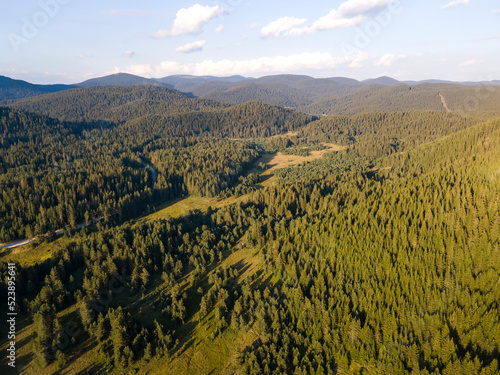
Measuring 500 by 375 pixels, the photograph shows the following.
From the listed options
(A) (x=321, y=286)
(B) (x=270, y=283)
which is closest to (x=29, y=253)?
(B) (x=270, y=283)

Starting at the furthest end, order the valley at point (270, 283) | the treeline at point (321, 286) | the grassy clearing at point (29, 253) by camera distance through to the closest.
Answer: the grassy clearing at point (29, 253), the valley at point (270, 283), the treeline at point (321, 286)

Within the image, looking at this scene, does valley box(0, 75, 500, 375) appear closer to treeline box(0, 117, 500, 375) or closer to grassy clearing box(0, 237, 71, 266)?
treeline box(0, 117, 500, 375)

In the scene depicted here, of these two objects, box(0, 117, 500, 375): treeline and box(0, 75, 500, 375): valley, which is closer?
box(0, 117, 500, 375): treeline

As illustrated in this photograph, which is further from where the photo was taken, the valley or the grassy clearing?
the grassy clearing

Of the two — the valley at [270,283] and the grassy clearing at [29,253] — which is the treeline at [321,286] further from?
the grassy clearing at [29,253]

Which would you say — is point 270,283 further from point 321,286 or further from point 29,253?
point 29,253

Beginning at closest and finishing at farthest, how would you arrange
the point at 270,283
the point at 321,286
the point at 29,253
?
the point at 321,286
the point at 270,283
the point at 29,253

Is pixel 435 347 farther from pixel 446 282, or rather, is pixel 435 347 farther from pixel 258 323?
pixel 258 323

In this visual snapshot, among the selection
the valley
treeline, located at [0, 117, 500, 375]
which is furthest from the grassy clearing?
treeline, located at [0, 117, 500, 375]

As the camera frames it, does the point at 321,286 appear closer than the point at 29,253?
Yes

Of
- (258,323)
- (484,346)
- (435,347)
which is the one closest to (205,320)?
(258,323)

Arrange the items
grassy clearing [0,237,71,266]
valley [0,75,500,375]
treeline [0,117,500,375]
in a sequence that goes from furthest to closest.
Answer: grassy clearing [0,237,71,266], valley [0,75,500,375], treeline [0,117,500,375]

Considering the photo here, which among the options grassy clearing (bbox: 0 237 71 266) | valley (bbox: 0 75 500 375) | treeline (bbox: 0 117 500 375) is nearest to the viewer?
treeline (bbox: 0 117 500 375)

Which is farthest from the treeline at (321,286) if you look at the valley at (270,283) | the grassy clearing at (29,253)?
the grassy clearing at (29,253)
